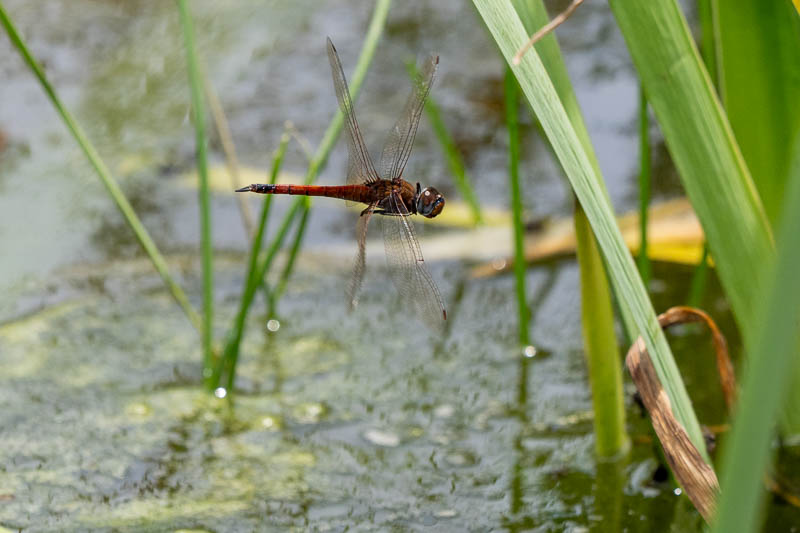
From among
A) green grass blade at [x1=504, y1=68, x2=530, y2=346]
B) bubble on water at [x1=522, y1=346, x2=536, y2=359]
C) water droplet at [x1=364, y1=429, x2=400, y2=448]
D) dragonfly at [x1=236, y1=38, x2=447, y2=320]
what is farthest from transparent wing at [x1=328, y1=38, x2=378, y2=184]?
bubble on water at [x1=522, y1=346, x2=536, y2=359]

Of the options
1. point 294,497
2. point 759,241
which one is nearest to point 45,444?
point 294,497

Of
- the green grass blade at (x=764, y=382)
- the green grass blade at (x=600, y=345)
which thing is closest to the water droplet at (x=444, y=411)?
the green grass blade at (x=600, y=345)

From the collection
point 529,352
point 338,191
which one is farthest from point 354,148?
point 529,352

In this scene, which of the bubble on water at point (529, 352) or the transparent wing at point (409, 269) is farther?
the bubble on water at point (529, 352)

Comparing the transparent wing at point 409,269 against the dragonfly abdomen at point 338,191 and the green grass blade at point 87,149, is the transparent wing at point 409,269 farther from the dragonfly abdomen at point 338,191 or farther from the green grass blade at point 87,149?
the green grass blade at point 87,149

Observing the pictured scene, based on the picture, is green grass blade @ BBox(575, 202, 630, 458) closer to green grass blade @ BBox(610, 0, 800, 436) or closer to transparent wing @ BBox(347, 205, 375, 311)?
green grass blade @ BBox(610, 0, 800, 436)

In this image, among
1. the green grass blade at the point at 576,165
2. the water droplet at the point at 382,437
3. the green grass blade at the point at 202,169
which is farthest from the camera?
the water droplet at the point at 382,437
